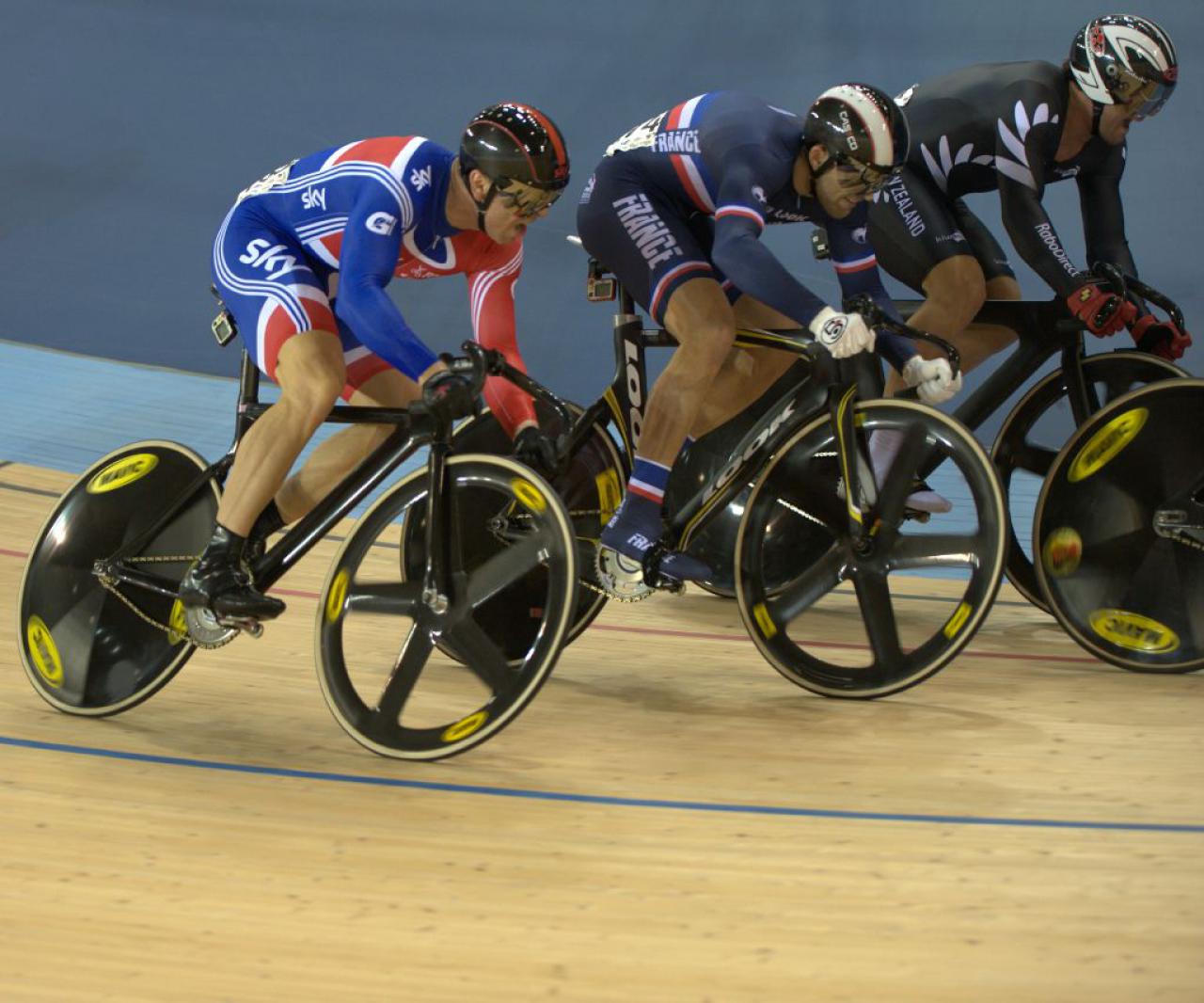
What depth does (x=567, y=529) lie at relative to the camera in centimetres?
281

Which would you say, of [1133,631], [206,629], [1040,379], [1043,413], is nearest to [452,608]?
[206,629]

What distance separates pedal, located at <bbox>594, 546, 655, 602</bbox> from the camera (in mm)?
3457

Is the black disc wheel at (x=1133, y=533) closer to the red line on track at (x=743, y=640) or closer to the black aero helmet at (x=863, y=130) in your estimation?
the red line on track at (x=743, y=640)

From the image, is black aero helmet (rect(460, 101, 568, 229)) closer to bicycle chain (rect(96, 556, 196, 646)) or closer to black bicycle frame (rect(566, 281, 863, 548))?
black bicycle frame (rect(566, 281, 863, 548))

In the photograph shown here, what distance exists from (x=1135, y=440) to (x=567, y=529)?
58.2 inches

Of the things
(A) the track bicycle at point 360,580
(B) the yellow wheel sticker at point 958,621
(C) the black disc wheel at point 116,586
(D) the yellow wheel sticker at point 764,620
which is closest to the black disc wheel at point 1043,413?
(B) the yellow wheel sticker at point 958,621

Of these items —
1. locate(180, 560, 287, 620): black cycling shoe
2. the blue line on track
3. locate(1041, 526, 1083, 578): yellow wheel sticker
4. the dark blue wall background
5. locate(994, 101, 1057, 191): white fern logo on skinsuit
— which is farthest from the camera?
the dark blue wall background

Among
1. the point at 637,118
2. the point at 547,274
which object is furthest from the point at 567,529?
the point at 637,118

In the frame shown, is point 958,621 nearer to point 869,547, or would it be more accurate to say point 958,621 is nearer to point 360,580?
point 869,547

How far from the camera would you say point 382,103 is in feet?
26.7

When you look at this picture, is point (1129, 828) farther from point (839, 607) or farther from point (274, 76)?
point (274, 76)

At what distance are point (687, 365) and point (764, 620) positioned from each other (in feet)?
1.90

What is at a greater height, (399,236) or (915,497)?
(399,236)

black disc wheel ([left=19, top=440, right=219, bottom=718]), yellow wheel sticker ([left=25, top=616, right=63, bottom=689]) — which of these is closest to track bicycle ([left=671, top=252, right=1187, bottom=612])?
black disc wheel ([left=19, top=440, right=219, bottom=718])
